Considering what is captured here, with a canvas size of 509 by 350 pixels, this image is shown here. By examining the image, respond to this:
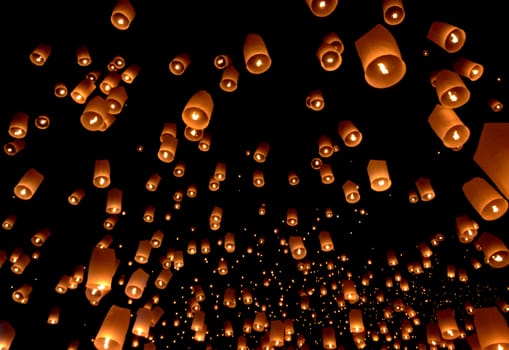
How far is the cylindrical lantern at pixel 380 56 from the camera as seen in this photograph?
203 cm

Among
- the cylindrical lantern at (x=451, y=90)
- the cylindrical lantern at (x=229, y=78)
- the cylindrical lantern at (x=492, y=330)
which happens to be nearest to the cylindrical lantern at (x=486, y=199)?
the cylindrical lantern at (x=451, y=90)

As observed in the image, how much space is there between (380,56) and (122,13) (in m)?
1.77

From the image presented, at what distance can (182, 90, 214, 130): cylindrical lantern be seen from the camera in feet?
8.87

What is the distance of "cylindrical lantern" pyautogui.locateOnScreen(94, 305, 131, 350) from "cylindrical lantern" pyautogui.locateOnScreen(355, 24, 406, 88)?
2301mm

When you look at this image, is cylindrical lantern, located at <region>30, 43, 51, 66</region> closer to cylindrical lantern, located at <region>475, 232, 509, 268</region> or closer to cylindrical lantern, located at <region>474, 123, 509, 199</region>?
cylindrical lantern, located at <region>474, 123, 509, 199</region>

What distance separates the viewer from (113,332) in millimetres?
3053

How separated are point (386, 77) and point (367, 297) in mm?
5577

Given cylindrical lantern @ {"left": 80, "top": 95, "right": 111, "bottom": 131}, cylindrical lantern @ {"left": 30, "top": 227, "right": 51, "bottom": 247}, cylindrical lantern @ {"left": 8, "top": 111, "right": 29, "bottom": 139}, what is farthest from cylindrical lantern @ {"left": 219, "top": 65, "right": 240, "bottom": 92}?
cylindrical lantern @ {"left": 30, "top": 227, "right": 51, "bottom": 247}

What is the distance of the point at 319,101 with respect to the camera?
11.5 feet

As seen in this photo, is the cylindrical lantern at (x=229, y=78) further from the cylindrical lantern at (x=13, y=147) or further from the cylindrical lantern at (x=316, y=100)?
the cylindrical lantern at (x=13, y=147)

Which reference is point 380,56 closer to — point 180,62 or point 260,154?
point 180,62

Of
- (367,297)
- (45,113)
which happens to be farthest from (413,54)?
(367,297)

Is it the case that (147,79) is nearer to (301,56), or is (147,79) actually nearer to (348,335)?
(301,56)

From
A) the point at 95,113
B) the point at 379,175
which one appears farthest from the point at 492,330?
the point at 95,113
